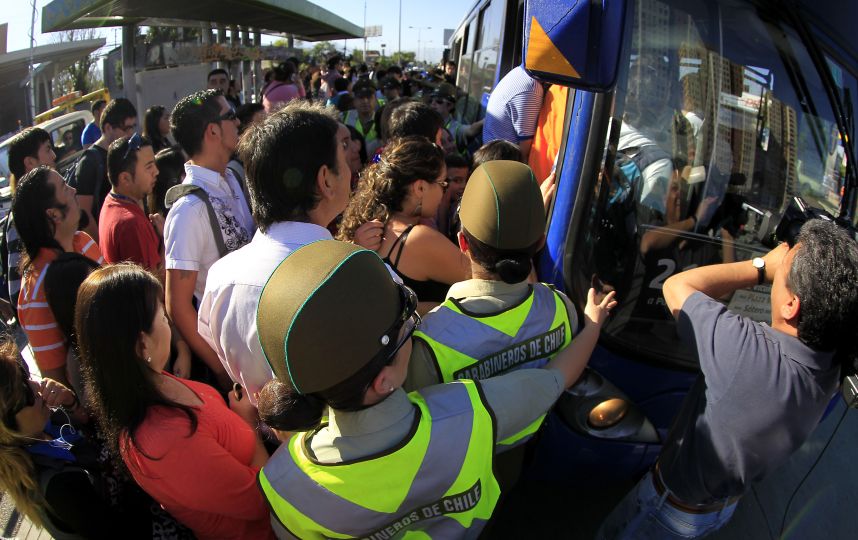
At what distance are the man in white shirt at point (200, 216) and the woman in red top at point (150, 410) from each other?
1.74 feet

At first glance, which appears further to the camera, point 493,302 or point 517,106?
point 517,106

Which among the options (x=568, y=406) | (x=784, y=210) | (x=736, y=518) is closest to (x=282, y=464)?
(x=568, y=406)

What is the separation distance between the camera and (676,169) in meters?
2.09

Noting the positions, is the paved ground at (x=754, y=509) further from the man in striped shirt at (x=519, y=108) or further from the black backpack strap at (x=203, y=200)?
the man in striped shirt at (x=519, y=108)

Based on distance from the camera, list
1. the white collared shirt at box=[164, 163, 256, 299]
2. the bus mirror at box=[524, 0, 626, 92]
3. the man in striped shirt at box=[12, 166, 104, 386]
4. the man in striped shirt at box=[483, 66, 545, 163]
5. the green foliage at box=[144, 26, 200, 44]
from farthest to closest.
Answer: the green foliage at box=[144, 26, 200, 44]
the man in striped shirt at box=[483, 66, 545, 163]
the man in striped shirt at box=[12, 166, 104, 386]
the white collared shirt at box=[164, 163, 256, 299]
the bus mirror at box=[524, 0, 626, 92]

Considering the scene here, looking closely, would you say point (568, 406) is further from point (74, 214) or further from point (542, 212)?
point (74, 214)

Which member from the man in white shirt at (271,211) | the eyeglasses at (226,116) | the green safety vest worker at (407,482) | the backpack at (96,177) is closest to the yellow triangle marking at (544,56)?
the man in white shirt at (271,211)

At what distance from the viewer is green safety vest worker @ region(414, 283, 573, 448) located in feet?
5.07

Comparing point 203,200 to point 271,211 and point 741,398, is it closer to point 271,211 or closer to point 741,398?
point 271,211

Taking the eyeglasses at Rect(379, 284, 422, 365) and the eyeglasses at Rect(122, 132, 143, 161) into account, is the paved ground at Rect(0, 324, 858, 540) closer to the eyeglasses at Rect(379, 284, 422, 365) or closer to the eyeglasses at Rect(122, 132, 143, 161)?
the eyeglasses at Rect(379, 284, 422, 365)

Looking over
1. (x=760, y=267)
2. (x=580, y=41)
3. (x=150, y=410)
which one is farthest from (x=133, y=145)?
(x=760, y=267)

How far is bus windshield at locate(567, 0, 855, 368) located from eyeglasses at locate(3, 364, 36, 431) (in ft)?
6.85

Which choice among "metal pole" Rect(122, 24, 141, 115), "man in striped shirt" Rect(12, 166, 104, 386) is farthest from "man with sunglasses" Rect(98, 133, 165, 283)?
"metal pole" Rect(122, 24, 141, 115)

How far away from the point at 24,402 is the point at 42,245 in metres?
1.07
